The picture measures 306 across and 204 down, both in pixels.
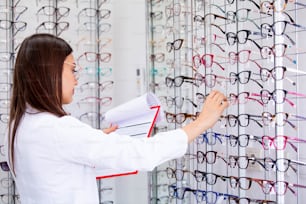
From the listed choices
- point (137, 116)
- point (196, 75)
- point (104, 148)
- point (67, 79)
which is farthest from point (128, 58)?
point (104, 148)

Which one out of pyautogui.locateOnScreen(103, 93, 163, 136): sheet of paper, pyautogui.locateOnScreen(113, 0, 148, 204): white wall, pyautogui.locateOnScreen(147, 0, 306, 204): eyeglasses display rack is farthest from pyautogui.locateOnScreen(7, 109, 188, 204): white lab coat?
pyautogui.locateOnScreen(113, 0, 148, 204): white wall

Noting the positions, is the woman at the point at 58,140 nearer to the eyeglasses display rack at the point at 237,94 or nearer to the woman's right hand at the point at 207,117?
the woman's right hand at the point at 207,117

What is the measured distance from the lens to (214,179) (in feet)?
4.04

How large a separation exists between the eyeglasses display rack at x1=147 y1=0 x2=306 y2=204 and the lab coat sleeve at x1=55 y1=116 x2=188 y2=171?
15.1 inches

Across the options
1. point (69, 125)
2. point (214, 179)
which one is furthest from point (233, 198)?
point (69, 125)

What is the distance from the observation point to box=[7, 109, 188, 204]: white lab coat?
0.67 m

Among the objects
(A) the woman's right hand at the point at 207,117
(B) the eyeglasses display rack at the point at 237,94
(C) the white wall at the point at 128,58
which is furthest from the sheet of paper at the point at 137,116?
(C) the white wall at the point at 128,58

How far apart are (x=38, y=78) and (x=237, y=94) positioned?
1.99 feet

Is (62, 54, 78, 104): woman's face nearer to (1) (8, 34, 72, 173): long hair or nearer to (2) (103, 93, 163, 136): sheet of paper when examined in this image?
(1) (8, 34, 72, 173): long hair

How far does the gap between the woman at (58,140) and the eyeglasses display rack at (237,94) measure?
1.05 ft

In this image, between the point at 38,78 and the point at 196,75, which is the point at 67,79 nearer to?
the point at 38,78

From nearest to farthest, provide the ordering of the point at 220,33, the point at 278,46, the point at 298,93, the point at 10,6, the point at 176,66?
the point at 278,46 → the point at 298,93 → the point at 220,33 → the point at 176,66 → the point at 10,6

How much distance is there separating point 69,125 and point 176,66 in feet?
2.54

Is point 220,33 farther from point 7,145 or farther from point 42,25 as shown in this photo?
point 42,25
